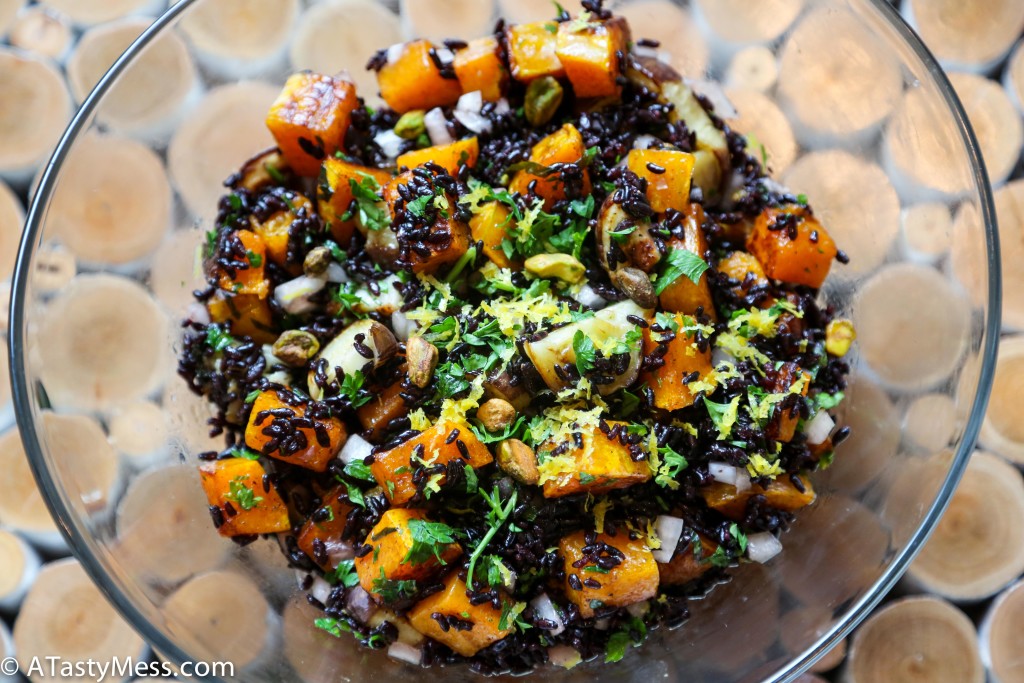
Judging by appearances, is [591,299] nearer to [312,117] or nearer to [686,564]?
[686,564]

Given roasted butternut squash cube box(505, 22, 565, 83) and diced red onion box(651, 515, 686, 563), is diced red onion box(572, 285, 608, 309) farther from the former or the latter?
roasted butternut squash cube box(505, 22, 565, 83)

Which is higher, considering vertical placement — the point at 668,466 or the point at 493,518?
the point at 668,466

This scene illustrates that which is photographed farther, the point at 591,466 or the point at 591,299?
the point at 591,299

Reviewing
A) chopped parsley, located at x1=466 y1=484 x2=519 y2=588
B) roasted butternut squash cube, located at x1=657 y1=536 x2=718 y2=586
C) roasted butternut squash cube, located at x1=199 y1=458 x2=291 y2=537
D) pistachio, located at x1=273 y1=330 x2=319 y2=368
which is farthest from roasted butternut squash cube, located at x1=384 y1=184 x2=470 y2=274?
roasted butternut squash cube, located at x1=657 y1=536 x2=718 y2=586

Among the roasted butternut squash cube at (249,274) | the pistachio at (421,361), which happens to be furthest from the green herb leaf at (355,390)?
the roasted butternut squash cube at (249,274)

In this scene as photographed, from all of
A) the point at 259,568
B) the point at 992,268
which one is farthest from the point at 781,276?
the point at 259,568

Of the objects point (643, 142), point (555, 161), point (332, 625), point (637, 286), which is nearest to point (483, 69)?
point (555, 161)

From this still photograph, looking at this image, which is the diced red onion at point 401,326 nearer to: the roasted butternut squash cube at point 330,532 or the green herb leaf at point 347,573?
the roasted butternut squash cube at point 330,532
